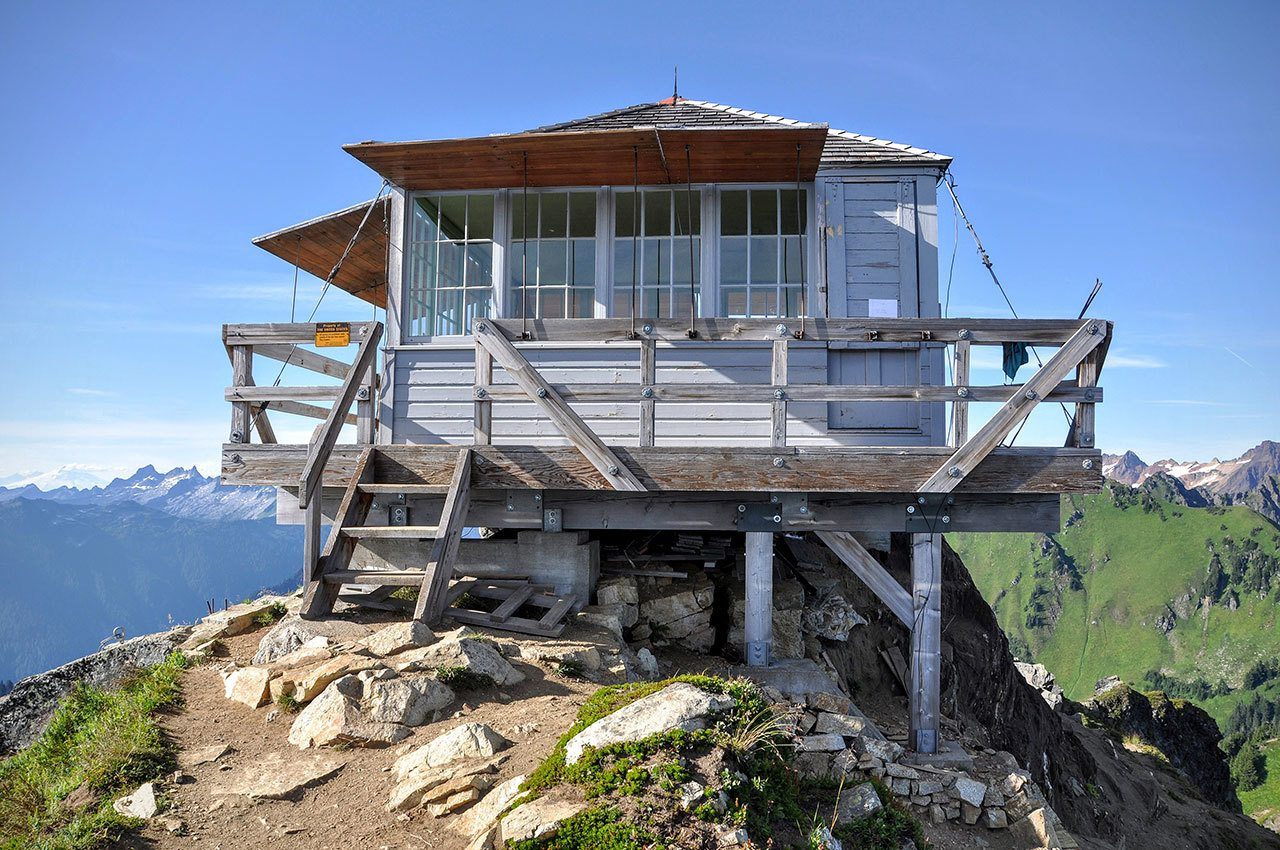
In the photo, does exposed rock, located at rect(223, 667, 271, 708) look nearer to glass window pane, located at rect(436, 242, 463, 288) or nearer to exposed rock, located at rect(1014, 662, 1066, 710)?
glass window pane, located at rect(436, 242, 463, 288)

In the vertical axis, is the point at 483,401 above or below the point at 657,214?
below

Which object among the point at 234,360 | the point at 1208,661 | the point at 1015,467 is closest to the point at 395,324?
the point at 234,360

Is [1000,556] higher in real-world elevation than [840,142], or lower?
lower

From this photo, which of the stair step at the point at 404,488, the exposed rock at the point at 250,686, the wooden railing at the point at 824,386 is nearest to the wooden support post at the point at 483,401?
the wooden railing at the point at 824,386

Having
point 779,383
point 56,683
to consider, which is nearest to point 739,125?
point 779,383

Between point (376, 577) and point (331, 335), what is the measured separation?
287 centimetres

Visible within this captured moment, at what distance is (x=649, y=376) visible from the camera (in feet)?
28.5

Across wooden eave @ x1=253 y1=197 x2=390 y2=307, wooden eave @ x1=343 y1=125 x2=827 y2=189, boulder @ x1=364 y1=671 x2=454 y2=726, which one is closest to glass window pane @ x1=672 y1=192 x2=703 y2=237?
wooden eave @ x1=343 y1=125 x2=827 y2=189

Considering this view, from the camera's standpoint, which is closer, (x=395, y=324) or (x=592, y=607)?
(x=592, y=607)

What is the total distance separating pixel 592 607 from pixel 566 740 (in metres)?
4.00

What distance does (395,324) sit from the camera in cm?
1097

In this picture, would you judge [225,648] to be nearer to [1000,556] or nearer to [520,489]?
[520,489]

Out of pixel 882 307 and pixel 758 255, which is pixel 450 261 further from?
pixel 882 307

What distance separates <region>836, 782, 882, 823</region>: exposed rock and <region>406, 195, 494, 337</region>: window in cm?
747
